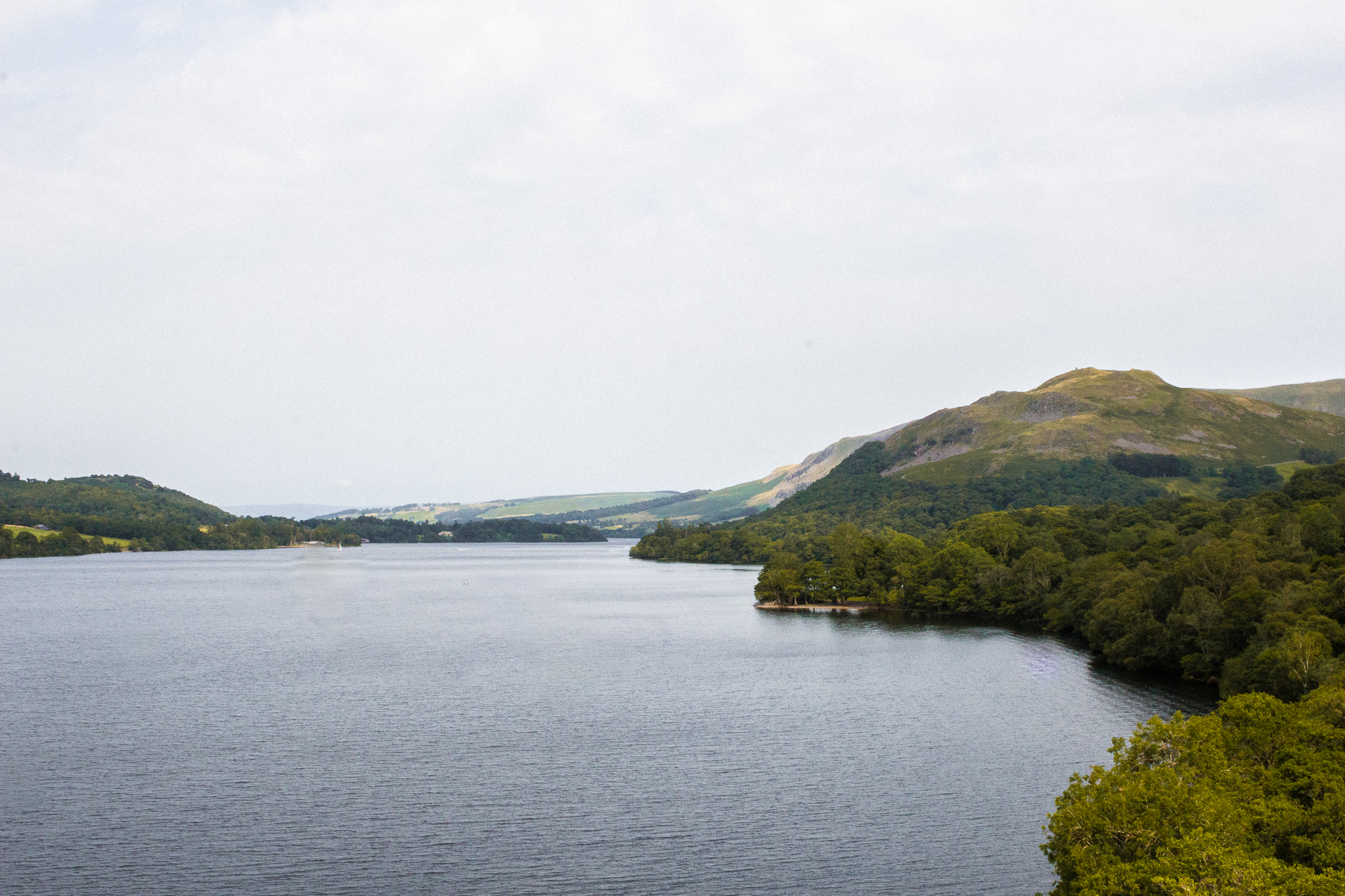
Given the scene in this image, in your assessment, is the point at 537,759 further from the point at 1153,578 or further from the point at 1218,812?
the point at 1153,578

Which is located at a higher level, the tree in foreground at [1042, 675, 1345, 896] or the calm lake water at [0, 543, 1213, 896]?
the tree in foreground at [1042, 675, 1345, 896]

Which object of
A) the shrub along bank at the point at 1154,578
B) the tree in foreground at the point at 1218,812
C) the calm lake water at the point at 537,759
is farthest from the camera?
the shrub along bank at the point at 1154,578

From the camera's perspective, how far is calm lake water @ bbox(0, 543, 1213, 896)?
4222cm

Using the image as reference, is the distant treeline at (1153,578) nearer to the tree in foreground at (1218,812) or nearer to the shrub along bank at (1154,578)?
the shrub along bank at (1154,578)

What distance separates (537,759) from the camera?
59062 mm

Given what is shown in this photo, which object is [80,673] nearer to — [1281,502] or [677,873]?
[677,873]

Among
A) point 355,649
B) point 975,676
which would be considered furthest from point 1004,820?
point 355,649

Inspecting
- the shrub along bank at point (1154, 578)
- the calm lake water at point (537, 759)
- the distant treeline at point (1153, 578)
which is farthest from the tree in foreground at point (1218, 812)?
the distant treeline at point (1153, 578)

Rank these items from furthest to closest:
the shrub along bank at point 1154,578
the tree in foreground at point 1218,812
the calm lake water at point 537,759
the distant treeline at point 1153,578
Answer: the distant treeline at point 1153,578
the shrub along bank at point 1154,578
the calm lake water at point 537,759
the tree in foreground at point 1218,812

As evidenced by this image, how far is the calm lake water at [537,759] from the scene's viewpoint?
4222 centimetres

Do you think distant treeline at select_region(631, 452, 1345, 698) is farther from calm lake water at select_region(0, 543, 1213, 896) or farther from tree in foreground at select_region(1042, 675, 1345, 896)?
tree in foreground at select_region(1042, 675, 1345, 896)

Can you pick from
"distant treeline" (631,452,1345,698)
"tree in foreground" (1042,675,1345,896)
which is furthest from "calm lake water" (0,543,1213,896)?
"tree in foreground" (1042,675,1345,896)

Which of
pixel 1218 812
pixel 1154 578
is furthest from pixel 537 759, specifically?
pixel 1154 578

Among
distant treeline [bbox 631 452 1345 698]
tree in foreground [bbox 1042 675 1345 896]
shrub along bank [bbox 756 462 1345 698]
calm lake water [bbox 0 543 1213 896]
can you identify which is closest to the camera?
tree in foreground [bbox 1042 675 1345 896]
